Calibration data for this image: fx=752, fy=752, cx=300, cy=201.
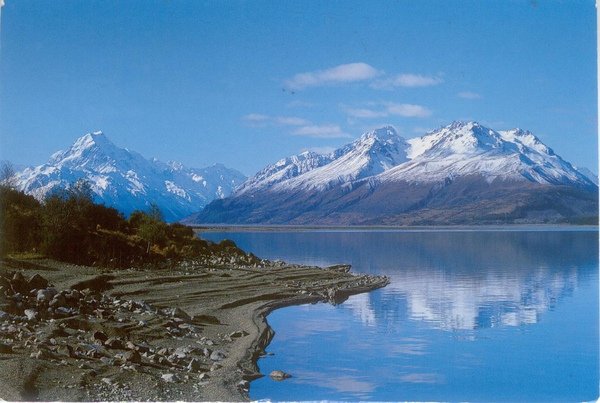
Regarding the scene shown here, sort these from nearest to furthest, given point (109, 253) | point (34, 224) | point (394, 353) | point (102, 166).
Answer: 1. point (394, 353)
2. point (34, 224)
3. point (109, 253)
4. point (102, 166)

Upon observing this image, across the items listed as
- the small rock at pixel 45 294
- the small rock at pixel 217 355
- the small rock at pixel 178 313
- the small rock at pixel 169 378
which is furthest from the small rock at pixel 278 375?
the small rock at pixel 45 294

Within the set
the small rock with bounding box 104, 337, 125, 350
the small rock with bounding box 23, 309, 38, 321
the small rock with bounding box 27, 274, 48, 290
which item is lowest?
the small rock with bounding box 104, 337, 125, 350

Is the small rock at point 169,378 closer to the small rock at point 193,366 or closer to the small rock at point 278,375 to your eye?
the small rock at point 193,366

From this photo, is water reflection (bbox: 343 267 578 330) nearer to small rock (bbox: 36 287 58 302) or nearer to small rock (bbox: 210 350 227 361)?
small rock (bbox: 210 350 227 361)

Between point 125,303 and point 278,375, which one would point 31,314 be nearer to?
point 125,303

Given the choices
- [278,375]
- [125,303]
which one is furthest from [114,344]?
[125,303]

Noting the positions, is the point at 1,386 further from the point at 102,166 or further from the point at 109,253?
the point at 102,166

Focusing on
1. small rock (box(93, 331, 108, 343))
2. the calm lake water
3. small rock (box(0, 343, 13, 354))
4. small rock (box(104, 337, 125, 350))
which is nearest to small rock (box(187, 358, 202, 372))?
the calm lake water

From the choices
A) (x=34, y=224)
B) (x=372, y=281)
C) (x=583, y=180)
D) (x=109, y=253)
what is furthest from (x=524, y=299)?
A: (x=583, y=180)
